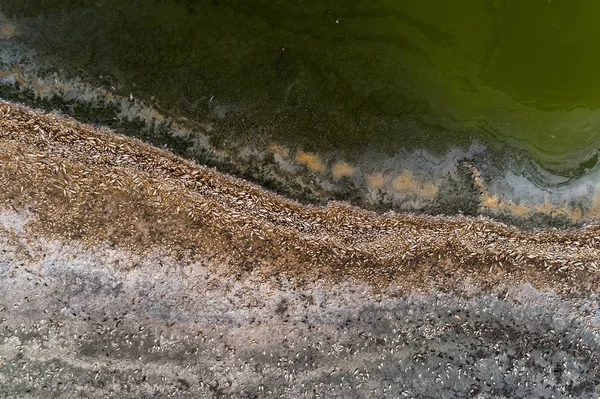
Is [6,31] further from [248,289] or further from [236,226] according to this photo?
[248,289]

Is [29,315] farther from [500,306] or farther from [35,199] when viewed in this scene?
[500,306]

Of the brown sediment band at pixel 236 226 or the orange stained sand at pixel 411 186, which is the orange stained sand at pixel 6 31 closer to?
the brown sediment band at pixel 236 226

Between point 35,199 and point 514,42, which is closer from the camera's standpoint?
point 35,199

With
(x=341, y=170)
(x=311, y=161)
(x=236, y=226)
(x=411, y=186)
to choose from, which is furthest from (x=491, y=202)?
(x=236, y=226)

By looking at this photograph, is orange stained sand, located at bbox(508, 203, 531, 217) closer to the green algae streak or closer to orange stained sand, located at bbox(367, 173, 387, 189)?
the green algae streak

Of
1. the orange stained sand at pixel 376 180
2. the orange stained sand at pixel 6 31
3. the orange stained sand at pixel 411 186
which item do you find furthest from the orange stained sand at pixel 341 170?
the orange stained sand at pixel 6 31

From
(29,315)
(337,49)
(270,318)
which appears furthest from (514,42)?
(29,315)

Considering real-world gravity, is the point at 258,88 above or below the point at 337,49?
below
